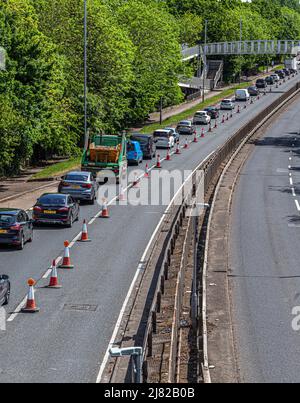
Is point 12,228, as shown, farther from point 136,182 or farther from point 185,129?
point 185,129

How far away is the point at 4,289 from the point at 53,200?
13513 mm

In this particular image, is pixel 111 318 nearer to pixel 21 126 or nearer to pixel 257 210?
pixel 257 210

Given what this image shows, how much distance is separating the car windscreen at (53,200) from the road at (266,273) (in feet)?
23.9

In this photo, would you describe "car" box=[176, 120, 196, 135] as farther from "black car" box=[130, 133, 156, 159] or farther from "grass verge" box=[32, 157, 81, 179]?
"grass verge" box=[32, 157, 81, 179]

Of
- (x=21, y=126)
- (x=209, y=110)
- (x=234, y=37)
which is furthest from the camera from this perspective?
(x=234, y=37)

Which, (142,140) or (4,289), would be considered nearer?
(4,289)

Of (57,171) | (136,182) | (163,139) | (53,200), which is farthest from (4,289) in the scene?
(163,139)

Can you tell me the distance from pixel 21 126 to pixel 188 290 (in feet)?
96.8

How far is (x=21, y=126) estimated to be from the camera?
5459 cm

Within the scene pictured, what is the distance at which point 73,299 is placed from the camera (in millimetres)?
25703

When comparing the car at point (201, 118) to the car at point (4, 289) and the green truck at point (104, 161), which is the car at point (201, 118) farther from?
the car at point (4, 289)

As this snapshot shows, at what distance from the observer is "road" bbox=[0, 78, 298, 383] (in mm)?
19703

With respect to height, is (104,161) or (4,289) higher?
(104,161)
